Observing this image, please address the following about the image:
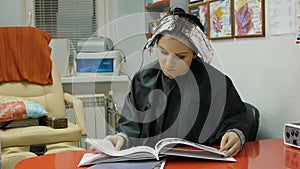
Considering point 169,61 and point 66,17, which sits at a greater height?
point 66,17

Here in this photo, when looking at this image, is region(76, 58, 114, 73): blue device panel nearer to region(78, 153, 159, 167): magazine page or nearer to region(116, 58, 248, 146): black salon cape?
region(116, 58, 248, 146): black salon cape

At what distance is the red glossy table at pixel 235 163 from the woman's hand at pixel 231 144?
0.06 ft

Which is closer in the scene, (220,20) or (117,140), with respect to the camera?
(117,140)

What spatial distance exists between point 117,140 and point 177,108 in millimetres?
251

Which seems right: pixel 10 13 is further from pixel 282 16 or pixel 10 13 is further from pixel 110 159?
pixel 110 159

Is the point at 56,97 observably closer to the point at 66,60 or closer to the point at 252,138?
the point at 66,60

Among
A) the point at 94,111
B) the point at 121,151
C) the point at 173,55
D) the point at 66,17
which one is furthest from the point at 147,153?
the point at 66,17

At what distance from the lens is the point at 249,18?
66.9 inches

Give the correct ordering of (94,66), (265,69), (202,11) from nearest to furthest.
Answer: (265,69) → (202,11) → (94,66)

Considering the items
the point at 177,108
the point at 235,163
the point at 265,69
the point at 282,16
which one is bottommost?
the point at 235,163

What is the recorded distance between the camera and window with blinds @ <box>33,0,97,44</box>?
3666 millimetres

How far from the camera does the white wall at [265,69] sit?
1.48 metres

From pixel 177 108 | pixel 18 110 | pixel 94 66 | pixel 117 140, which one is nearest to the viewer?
pixel 117 140

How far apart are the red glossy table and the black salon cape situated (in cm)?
15
